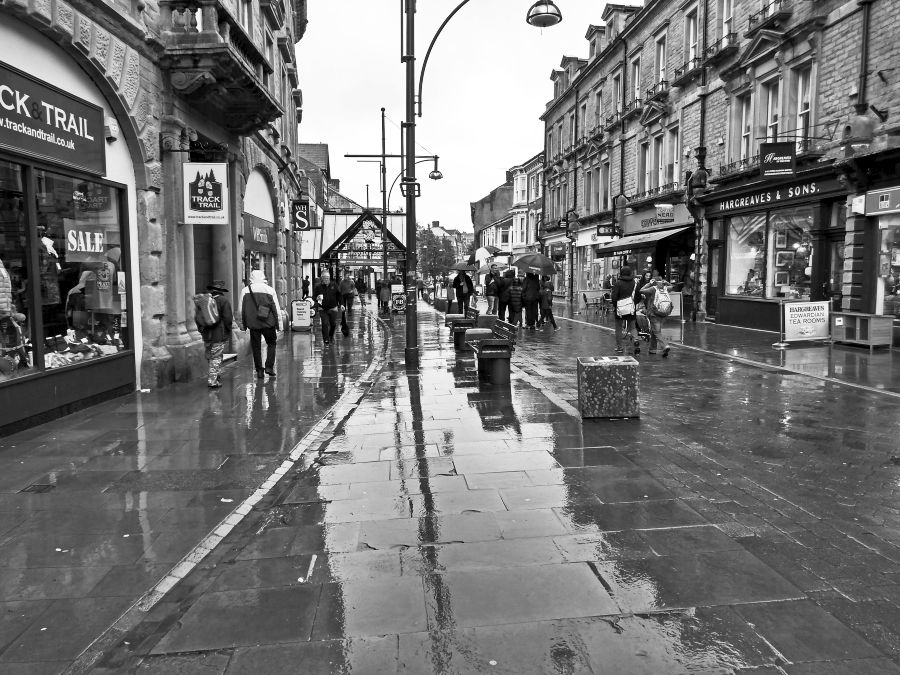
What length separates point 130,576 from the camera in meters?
3.87

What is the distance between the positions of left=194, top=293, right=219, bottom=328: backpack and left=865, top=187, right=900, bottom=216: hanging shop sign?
13516 mm

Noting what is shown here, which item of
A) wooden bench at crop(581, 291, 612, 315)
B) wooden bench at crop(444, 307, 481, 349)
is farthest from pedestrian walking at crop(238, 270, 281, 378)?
wooden bench at crop(581, 291, 612, 315)

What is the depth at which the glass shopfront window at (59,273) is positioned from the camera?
23.9 feet

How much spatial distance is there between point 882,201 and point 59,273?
50.5 ft

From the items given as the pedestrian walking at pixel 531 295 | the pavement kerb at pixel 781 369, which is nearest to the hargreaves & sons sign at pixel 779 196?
the pavement kerb at pixel 781 369

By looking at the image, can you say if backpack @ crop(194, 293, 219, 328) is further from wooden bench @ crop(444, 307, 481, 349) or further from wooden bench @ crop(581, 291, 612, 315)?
wooden bench @ crop(581, 291, 612, 315)

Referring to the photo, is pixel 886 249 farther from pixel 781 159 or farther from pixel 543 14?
pixel 543 14

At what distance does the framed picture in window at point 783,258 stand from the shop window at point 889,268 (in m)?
3.81

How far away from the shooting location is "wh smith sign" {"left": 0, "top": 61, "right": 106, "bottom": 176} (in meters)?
6.95

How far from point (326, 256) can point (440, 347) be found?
1170 centimetres

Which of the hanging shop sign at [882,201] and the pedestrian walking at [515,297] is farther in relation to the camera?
the pedestrian walking at [515,297]

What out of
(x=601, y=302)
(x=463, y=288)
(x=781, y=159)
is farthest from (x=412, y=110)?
(x=601, y=302)

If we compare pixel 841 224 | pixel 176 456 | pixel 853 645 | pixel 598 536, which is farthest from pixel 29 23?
pixel 841 224

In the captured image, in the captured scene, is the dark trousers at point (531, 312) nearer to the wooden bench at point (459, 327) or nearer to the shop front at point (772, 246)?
the wooden bench at point (459, 327)
